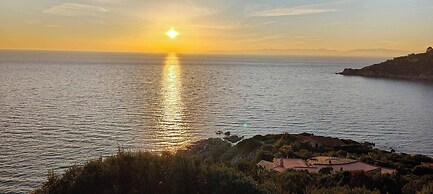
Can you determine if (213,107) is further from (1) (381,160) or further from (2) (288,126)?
(1) (381,160)

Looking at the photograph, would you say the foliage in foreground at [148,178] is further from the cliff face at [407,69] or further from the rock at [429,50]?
the rock at [429,50]

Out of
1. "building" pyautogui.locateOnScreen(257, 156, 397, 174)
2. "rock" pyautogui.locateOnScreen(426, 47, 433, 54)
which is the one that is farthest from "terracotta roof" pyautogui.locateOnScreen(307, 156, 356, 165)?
"rock" pyautogui.locateOnScreen(426, 47, 433, 54)

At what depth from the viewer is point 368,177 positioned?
76.5 feet

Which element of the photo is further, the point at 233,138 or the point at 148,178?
the point at 233,138

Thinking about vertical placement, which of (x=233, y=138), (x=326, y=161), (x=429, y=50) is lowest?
(x=233, y=138)

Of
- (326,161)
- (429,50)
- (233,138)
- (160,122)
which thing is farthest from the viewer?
(429,50)

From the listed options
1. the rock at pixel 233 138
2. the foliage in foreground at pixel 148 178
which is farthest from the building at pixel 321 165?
the rock at pixel 233 138

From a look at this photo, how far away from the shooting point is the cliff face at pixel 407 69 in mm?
159500

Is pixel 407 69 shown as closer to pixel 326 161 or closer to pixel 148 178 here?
pixel 326 161

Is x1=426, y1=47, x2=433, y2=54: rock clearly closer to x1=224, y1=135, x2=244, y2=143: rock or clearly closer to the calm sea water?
the calm sea water

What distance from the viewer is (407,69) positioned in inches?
6639

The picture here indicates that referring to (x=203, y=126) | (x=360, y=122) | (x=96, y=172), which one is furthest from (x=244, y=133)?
(x=96, y=172)

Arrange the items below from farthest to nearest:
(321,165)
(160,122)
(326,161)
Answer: (160,122), (326,161), (321,165)

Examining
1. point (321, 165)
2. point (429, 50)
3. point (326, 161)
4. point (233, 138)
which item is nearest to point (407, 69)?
point (429, 50)
